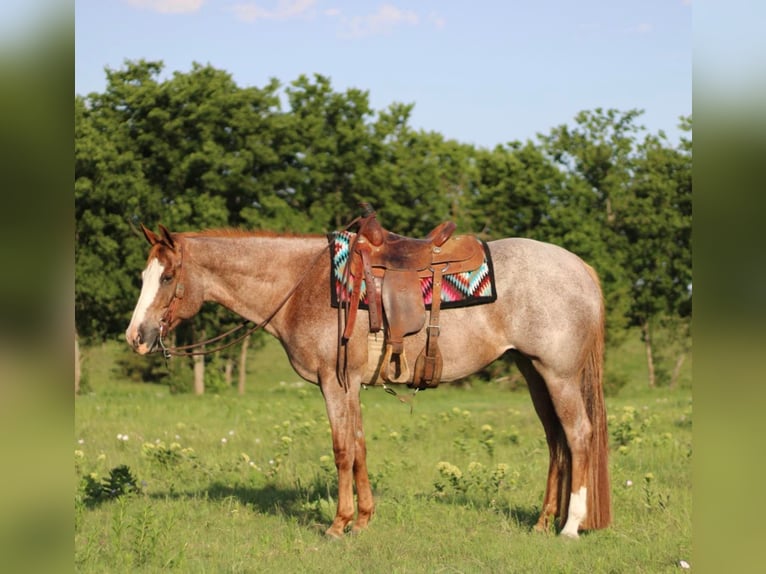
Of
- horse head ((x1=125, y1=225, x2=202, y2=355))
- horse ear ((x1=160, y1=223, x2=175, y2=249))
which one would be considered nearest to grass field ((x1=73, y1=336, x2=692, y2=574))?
horse head ((x1=125, y1=225, x2=202, y2=355))

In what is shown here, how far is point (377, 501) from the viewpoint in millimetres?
7559

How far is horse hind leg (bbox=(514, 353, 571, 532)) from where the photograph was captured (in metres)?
6.66

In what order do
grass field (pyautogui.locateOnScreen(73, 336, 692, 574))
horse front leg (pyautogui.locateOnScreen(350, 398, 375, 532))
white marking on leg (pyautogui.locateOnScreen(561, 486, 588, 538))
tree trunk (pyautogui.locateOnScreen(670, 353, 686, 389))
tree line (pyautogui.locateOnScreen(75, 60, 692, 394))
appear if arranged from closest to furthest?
grass field (pyautogui.locateOnScreen(73, 336, 692, 574)) < white marking on leg (pyautogui.locateOnScreen(561, 486, 588, 538)) < horse front leg (pyautogui.locateOnScreen(350, 398, 375, 532)) < tree line (pyautogui.locateOnScreen(75, 60, 692, 394)) < tree trunk (pyautogui.locateOnScreen(670, 353, 686, 389))

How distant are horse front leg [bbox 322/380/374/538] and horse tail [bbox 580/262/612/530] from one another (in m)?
1.75

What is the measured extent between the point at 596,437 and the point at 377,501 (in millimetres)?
2138

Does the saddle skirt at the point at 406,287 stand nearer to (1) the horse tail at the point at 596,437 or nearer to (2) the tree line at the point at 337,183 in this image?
(1) the horse tail at the point at 596,437

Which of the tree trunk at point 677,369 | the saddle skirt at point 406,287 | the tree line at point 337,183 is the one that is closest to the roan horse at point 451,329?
the saddle skirt at point 406,287

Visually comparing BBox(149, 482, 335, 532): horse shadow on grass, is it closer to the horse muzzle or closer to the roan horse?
the roan horse

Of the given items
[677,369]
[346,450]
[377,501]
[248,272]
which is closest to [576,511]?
[346,450]

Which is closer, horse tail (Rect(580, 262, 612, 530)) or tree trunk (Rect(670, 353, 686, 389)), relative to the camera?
horse tail (Rect(580, 262, 612, 530))
